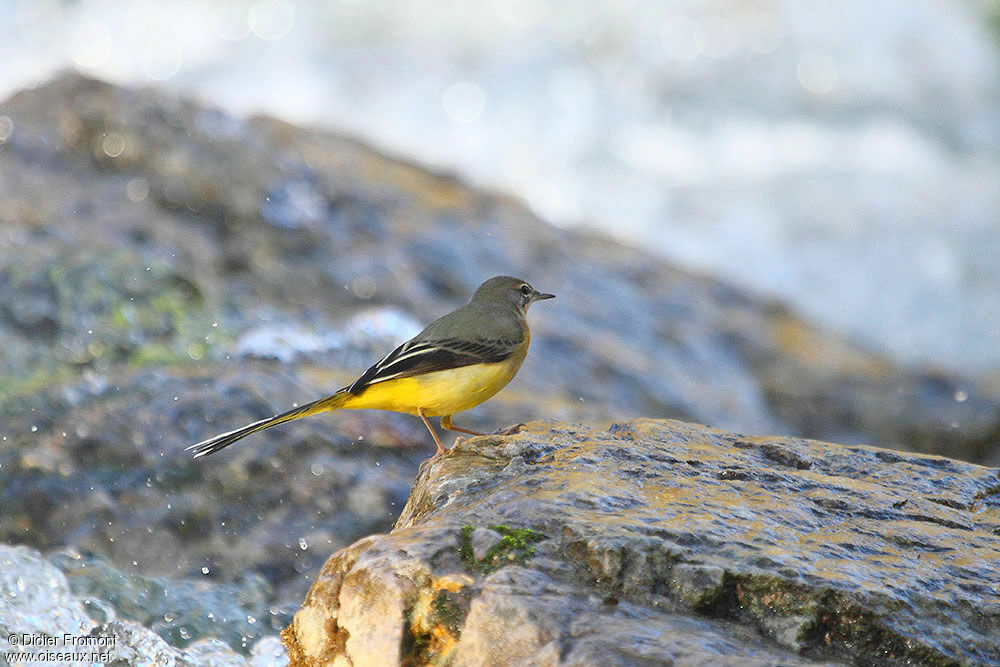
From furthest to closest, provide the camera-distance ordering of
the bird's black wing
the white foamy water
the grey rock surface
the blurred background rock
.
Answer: the white foamy water, the blurred background rock, the grey rock surface, the bird's black wing

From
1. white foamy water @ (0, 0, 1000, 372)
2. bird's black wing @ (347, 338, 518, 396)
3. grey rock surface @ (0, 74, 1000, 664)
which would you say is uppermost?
white foamy water @ (0, 0, 1000, 372)

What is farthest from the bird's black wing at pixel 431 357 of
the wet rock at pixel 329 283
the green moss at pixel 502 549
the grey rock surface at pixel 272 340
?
the wet rock at pixel 329 283

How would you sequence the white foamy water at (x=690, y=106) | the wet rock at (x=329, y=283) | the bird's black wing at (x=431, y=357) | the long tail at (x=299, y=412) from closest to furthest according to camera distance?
1. the long tail at (x=299, y=412)
2. the bird's black wing at (x=431, y=357)
3. the wet rock at (x=329, y=283)
4. the white foamy water at (x=690, y=106)

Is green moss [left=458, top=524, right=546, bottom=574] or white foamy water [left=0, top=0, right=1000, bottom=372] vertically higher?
white foamy water [left=0, top=0, right=1000, bottom=372]

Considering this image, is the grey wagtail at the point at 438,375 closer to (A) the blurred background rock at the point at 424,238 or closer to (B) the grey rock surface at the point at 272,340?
(B) the grey rock surface at the point at 272,340

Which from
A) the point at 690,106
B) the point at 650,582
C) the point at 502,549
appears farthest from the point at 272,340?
the point at 690,106

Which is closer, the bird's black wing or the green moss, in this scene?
the green moss

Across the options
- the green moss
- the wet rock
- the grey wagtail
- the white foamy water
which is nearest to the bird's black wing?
the grey wagtail

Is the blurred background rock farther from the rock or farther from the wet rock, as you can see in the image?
the rock

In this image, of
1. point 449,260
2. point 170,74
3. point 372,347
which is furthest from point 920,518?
point 170,74
